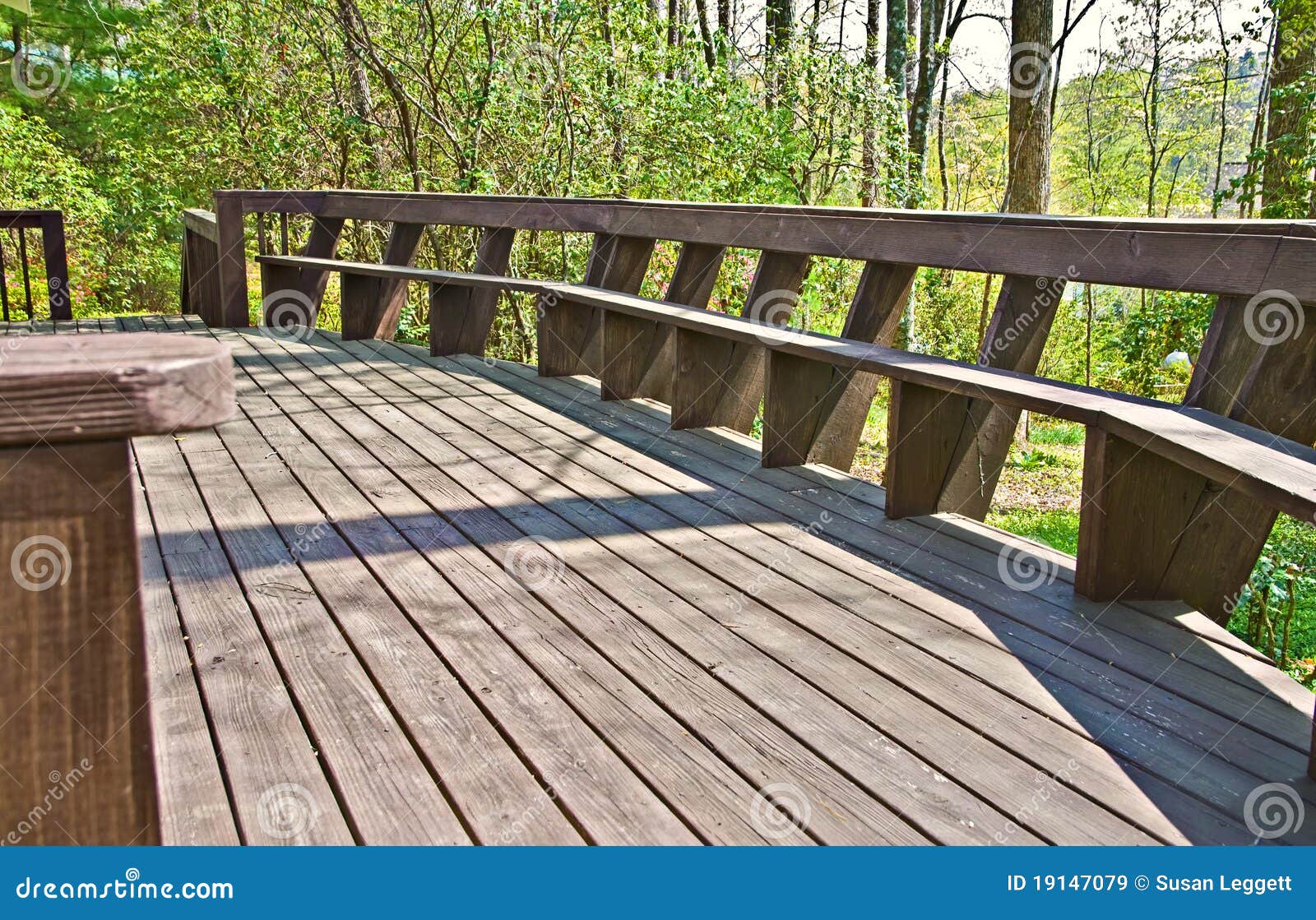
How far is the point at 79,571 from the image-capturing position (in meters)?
0.91

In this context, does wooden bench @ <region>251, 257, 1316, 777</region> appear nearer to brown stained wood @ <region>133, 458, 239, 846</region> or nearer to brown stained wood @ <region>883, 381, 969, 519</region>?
brown stained wood @ <region>883, 381, 969, 519</region>

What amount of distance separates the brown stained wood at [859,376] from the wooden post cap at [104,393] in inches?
110

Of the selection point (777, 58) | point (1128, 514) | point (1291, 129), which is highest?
point (777, 58)

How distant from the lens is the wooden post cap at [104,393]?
0.83 meters

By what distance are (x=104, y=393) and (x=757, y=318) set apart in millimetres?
3193

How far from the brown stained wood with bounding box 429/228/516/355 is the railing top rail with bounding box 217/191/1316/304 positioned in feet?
1.40

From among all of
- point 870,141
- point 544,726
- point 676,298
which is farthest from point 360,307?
point 870,141

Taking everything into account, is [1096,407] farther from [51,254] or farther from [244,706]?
[51,254]

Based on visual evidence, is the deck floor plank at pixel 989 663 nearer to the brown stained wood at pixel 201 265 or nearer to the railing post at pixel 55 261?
the brown stained wood at pixel 201 265

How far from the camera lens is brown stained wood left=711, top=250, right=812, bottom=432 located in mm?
3928

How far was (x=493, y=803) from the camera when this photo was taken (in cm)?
162

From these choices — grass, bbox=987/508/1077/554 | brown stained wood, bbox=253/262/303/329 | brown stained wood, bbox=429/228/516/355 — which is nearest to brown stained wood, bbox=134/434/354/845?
brown stained wood, bbox=429/228/516/355

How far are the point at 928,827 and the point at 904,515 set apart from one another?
1583mm
